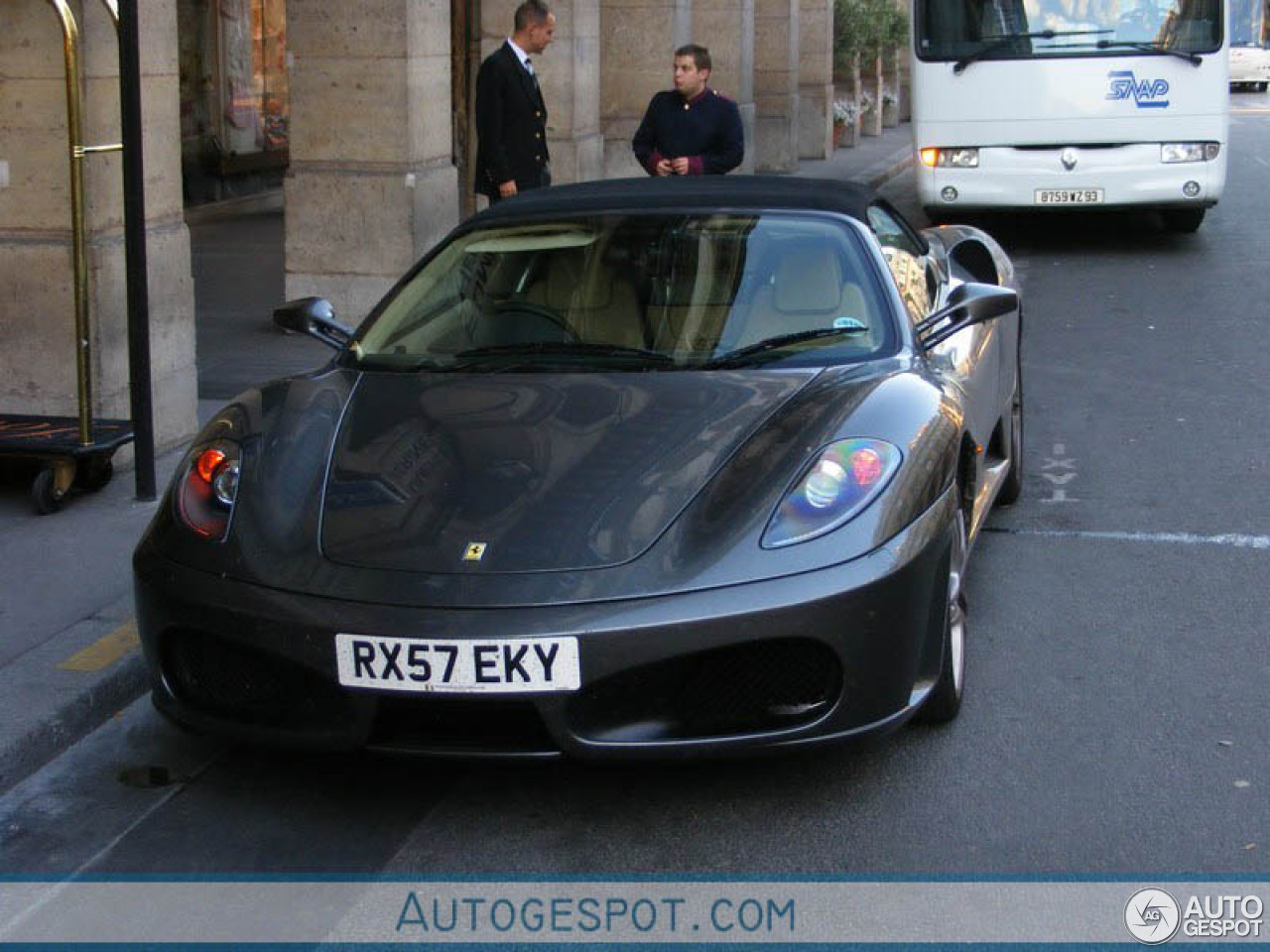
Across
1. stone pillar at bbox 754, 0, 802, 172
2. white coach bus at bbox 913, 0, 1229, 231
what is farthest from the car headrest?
stone pillar at bbox 754, 0, 802, 172

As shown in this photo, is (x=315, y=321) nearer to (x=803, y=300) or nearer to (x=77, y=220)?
(x=803, y=300)

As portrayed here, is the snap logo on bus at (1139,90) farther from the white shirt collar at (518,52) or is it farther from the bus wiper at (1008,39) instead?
the white shirt collar at (518,52)

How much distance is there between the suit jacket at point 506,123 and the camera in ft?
35.2

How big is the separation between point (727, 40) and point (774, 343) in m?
17.9

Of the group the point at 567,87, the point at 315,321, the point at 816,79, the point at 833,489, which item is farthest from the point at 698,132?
the point at 816,79

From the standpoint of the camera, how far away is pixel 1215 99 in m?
15.6

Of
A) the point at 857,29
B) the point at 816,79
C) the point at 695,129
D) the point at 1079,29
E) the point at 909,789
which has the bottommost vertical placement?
the point at 909,789

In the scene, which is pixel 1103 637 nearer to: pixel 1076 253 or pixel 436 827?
pixel 436 827

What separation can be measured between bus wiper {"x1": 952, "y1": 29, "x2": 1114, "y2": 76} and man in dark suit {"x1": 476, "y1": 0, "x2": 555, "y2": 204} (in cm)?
606

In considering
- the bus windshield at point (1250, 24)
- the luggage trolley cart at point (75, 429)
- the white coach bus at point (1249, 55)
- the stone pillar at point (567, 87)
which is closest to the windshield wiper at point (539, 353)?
the luggage trolley cart at point (75, 429)

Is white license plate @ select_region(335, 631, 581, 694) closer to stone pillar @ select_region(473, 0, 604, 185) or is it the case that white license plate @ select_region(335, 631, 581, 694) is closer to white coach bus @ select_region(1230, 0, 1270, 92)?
stone pillar @ select_region(473, 0, 604, 185)

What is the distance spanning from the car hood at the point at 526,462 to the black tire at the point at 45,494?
89.0 inches

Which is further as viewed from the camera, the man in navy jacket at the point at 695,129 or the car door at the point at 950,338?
the man in navy jacket at the point at 695,129

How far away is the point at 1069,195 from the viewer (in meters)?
15.9
